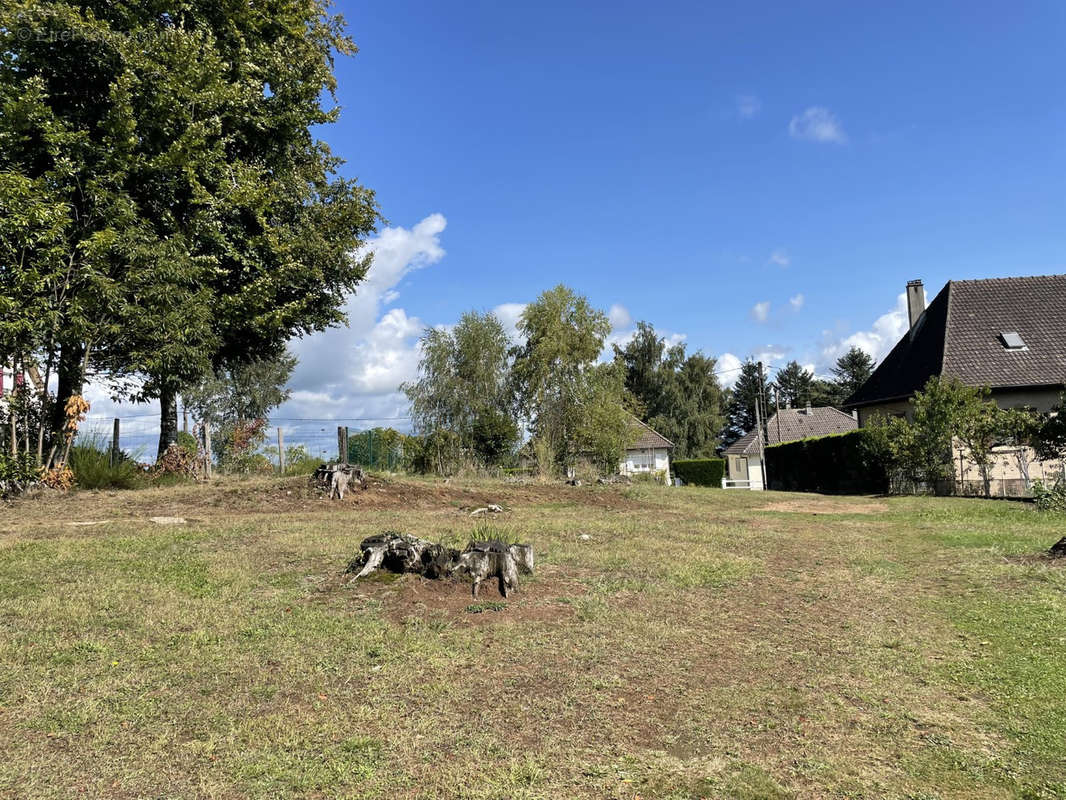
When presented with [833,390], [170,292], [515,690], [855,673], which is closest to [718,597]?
[855,673]

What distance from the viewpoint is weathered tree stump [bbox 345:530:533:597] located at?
246 inches

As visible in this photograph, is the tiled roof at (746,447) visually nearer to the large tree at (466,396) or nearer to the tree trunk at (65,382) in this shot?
the large tree at (466,396)

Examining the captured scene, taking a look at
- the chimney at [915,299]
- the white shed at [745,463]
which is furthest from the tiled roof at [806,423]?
the chimney at [915,299]

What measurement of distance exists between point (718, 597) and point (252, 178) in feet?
45.7

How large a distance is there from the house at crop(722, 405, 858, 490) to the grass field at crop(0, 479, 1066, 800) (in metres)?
42.7

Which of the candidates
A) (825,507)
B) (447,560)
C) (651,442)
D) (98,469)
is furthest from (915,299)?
(98,469)

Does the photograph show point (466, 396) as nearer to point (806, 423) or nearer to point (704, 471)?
point (704, 471)

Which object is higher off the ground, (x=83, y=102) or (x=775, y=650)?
(x=83, y=102)

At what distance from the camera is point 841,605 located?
20.6 ft

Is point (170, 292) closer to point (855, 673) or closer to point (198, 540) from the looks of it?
point (198, 540)

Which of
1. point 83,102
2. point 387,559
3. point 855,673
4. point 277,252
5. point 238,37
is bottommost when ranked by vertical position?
point 855,673

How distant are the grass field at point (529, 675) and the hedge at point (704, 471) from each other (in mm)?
30803

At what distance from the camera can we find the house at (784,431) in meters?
49.8

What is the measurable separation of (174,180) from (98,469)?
6.24m
